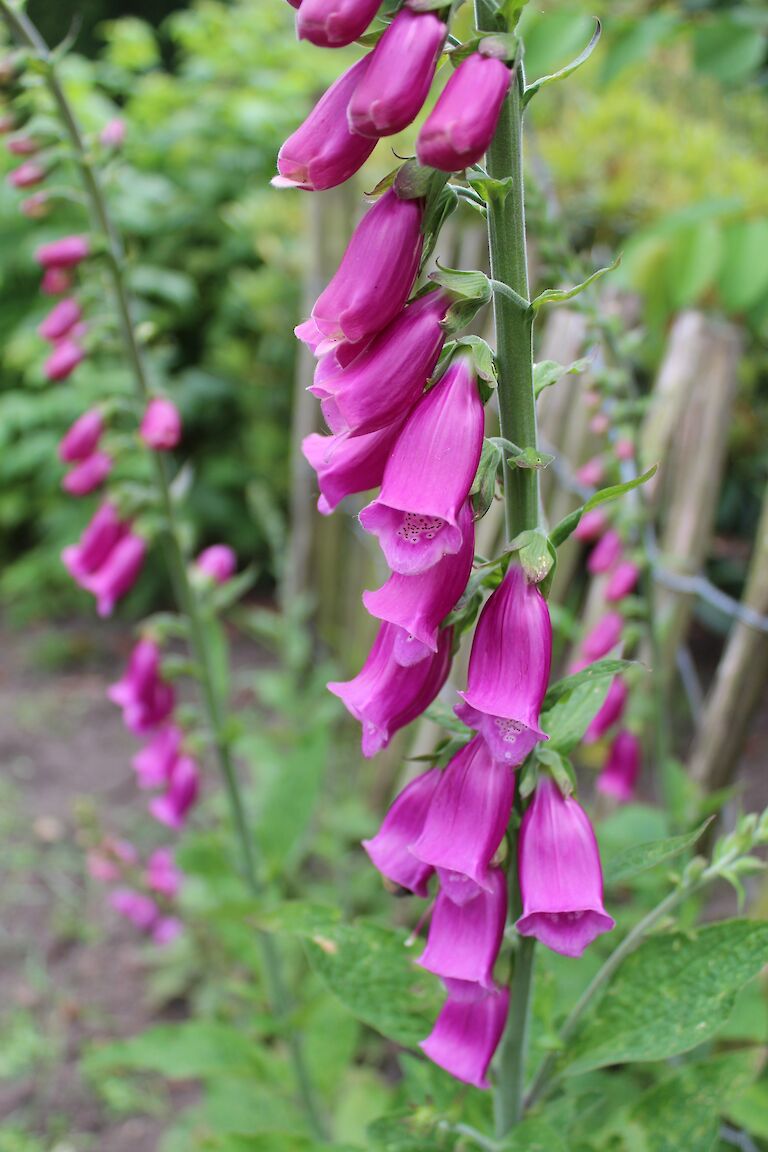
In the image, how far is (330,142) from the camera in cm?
59

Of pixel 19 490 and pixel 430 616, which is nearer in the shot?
pixel 430 616

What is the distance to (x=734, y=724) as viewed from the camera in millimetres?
1709

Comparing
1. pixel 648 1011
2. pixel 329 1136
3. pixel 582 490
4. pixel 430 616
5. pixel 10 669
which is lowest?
pixel 10 669

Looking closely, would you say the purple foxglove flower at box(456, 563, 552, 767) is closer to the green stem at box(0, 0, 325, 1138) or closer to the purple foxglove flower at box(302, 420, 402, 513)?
the purple foxglove flower at box(302, 420, 402, 513)

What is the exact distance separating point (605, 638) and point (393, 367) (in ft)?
3.26

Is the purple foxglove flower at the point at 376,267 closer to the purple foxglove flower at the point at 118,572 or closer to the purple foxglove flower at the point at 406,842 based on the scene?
the purple foxglove flower at the point at 406,842

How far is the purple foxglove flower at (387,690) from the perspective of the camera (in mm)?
693

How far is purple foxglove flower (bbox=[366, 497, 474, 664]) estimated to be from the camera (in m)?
0.63

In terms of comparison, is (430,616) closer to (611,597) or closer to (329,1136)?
(611,597)

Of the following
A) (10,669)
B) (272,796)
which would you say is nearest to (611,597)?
(272,796)

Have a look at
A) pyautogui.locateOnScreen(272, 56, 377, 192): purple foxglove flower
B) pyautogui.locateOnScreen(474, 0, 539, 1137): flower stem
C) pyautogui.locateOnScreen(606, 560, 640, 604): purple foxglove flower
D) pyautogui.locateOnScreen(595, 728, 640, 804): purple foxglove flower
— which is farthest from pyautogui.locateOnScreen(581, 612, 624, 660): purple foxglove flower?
pyautogui.locateOnScreen(272, 56, 377, 192): purple foxglove flower

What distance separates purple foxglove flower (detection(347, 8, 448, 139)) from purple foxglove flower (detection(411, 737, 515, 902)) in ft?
1.33

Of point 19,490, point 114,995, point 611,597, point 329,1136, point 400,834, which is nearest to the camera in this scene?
point 400,834

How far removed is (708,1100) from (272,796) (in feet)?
3.14
